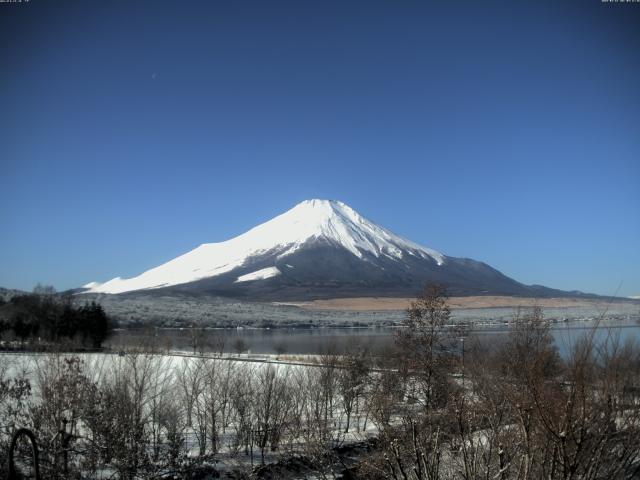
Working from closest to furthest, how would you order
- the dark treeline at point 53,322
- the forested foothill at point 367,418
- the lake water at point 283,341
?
the forested foothill at point 367,418
the lake water at point 283,341
the dark treeline at point 53,322

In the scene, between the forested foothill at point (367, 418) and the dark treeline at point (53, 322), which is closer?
the forested foothill at point (367, 418)

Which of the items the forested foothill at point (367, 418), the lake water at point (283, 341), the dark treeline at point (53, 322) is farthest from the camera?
the dark treeline at point (53, 322)

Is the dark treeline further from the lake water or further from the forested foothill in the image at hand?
the forested foothill

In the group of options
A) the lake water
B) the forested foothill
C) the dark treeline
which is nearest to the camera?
the forested foothill

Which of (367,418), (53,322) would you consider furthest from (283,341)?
(367,418)

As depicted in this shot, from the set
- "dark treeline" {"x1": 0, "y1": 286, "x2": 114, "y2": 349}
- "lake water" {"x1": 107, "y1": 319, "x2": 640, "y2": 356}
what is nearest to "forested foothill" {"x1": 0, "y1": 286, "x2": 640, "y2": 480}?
"lake water" {"x1": 107, "y1": 319, "x2": 640, "y2": 356}

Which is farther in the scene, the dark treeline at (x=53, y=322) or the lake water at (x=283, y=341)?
the dark treeline at (x=53, y=322)

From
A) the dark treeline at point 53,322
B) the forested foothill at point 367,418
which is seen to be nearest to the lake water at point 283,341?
the dark treeline at point 53,322

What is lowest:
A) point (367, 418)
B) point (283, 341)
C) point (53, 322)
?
point (283, 341)

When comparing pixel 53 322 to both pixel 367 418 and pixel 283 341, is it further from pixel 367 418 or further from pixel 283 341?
pixel 367 418

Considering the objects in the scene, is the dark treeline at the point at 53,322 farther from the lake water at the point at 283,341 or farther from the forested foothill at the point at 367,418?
the forested foothill at the point at 367,418
